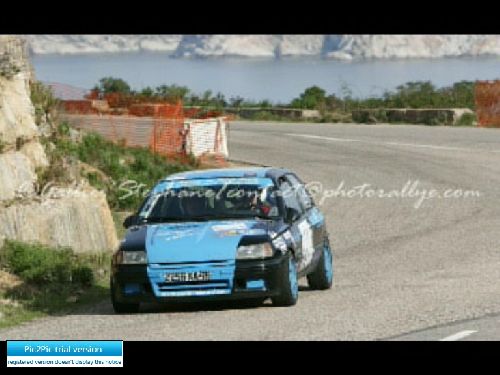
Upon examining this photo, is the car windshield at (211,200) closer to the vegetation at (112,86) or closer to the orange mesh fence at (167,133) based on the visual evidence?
the orange mesh fence at (167,133)

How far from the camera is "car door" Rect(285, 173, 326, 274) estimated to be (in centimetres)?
1595

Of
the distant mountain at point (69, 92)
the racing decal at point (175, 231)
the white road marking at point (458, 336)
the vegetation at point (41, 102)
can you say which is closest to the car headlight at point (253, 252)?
the racing decal at point (175, 231)

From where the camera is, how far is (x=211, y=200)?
1574cm

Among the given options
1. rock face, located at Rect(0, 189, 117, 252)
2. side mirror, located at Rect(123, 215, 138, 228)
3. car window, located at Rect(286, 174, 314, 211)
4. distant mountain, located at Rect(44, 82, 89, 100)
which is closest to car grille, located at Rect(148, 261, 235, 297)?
side mirror, located at Rect(123, 215, 138, 228)

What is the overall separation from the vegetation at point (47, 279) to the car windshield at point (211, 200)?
1.55 meters

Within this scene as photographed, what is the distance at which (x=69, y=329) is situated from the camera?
13.9m

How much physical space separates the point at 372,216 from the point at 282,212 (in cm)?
1046

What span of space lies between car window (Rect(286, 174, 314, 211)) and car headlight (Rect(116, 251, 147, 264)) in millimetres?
2839

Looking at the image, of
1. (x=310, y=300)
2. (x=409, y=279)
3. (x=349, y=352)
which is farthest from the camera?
(x=409, y=279)

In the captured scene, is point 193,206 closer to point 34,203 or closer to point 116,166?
point 34,203

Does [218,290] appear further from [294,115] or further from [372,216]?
[294,115]

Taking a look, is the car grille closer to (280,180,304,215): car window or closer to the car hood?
the car hood

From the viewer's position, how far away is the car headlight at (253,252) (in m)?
14.5

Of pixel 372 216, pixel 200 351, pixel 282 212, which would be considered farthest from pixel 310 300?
pixel 372 216
